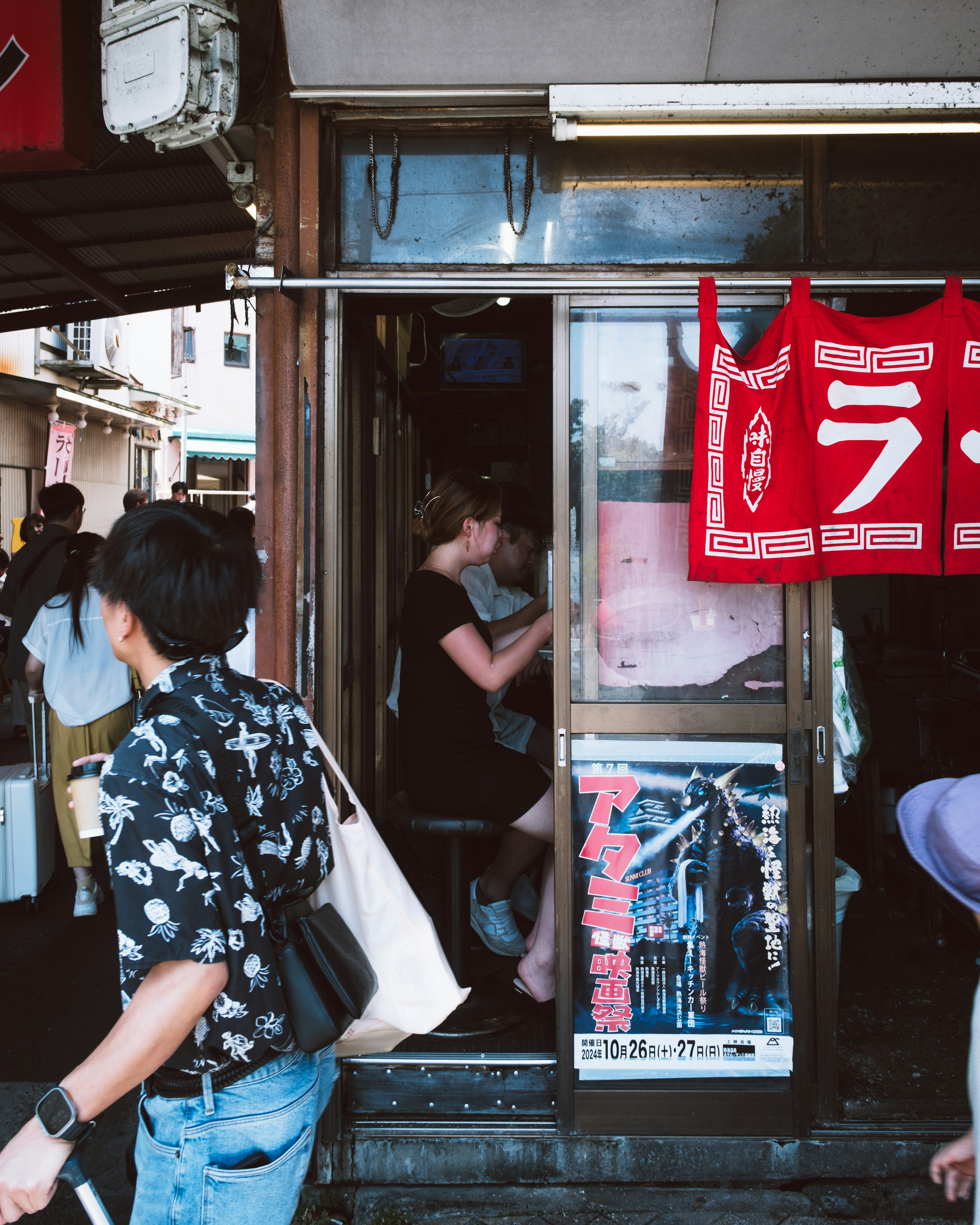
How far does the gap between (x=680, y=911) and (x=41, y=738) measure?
4133 mm

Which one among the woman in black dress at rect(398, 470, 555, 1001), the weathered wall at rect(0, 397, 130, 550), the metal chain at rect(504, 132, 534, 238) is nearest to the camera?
the metal chain at rect(504, 132, 534, 238)

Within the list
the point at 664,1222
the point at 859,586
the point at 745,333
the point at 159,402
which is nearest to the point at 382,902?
the point at 664,1222

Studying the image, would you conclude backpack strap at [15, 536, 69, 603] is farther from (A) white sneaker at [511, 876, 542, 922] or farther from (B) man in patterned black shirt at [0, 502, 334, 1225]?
(B) man in patterned black shirt at [0, 502, 334, 1225]

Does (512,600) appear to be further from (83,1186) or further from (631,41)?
(83,1186)

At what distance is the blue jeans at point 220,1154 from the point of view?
5.18 feet

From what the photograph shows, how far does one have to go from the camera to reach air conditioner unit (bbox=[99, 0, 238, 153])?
2.83m

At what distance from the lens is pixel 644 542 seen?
10.7 feet

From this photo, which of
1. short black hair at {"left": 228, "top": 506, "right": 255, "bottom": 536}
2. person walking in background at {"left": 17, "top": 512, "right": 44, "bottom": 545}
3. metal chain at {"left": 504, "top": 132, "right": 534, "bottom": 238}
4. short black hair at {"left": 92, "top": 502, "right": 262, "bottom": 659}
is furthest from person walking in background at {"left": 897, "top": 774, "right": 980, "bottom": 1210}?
person walking in background at {"left": 17, "top": 512, "right": 44, "bottom": 545}

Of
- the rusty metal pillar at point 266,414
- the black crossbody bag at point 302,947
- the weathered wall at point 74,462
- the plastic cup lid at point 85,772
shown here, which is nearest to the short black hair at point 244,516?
the rusty metal pillar at point 266,414

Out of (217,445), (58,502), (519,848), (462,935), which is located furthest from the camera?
(217,445)

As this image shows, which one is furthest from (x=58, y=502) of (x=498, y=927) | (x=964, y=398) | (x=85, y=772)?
(x=964, y=398)

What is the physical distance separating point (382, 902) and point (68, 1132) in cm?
79

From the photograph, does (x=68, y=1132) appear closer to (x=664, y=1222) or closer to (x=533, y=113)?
(x=664, y=1222)

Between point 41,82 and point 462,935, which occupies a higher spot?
point 41,82
